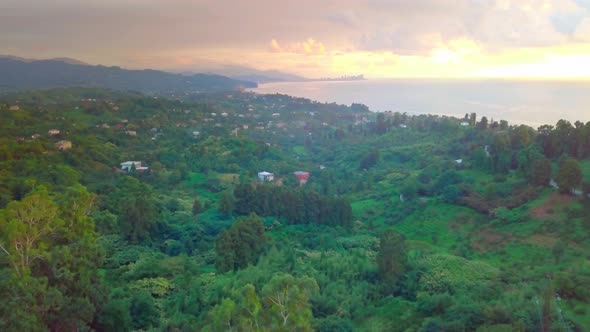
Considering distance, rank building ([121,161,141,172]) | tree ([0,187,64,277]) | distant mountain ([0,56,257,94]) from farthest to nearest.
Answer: distant mountain ([0,56,257,94])
building ([121,161,141,172])
tree ([0,187,64,277])

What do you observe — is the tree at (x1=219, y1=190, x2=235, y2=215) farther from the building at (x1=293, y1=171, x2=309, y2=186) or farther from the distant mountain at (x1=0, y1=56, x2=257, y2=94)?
the distant mountain at (x1=0, y1=56, x2=257, y2=94)

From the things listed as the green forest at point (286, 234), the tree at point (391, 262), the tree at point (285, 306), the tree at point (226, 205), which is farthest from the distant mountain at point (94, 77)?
the tree at point (285, 306)

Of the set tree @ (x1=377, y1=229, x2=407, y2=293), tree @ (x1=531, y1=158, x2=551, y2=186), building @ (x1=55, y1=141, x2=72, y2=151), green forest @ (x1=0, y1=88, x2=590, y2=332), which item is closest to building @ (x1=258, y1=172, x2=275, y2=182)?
green forest @ (x1=0, y1=88, x2=590, y2=332)

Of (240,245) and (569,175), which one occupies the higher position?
(569,175)

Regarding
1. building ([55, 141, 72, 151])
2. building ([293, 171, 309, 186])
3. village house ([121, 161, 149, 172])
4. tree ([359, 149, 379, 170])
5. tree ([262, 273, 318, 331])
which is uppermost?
tree ([262, 273, 318, 331])

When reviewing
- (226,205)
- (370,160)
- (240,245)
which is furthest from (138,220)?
(370,160)

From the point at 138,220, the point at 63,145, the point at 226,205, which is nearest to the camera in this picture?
the point at 138,220

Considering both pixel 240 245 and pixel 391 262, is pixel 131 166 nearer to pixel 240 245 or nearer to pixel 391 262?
pixel 240 245
